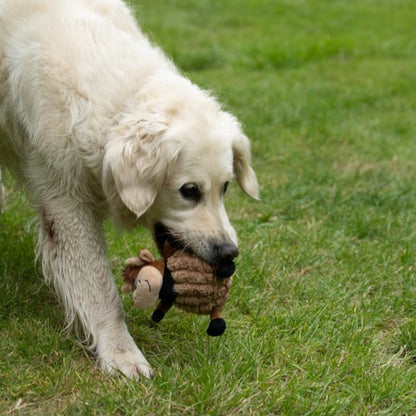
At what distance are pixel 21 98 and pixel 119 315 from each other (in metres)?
1.11

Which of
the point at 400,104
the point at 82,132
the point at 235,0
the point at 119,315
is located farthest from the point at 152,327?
the point at 235,0

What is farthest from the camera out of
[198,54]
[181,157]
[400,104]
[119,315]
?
[198,54]

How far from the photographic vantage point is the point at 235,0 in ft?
42.3

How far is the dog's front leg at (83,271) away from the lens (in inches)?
137

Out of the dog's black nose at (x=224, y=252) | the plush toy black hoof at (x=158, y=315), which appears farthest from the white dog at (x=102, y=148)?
the plush toy black hoof at (x=158, y=315)

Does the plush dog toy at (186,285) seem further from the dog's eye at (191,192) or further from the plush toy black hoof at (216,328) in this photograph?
the dog's eye at (191,192)

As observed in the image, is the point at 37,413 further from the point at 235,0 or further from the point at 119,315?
the point at 235,0

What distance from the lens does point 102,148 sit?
331 cm

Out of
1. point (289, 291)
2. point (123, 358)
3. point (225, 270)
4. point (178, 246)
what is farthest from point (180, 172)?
point (289, 291)

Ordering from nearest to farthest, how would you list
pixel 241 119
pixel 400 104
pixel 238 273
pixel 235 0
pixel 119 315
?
pixel 119 315
pixel 238 273
pixel 241 119
pixel 400 104
pixel 235 0

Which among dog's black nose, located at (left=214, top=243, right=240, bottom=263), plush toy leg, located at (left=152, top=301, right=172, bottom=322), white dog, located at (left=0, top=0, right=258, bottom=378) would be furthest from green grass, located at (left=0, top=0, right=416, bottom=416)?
dog's black nose, located at (left=214, top=243, right=240, bottom=263)

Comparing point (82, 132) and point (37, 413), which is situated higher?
point (82, 132)

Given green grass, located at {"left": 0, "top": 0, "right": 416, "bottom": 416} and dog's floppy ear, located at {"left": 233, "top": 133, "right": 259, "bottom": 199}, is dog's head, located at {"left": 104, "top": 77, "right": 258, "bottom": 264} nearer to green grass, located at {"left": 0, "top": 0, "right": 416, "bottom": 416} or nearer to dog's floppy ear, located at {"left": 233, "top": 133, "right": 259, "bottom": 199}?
dog's floppy ear, located at {"left": 233, "top": 133, "right": 259, "bottom": 199}

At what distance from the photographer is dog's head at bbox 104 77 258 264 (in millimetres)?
3207
